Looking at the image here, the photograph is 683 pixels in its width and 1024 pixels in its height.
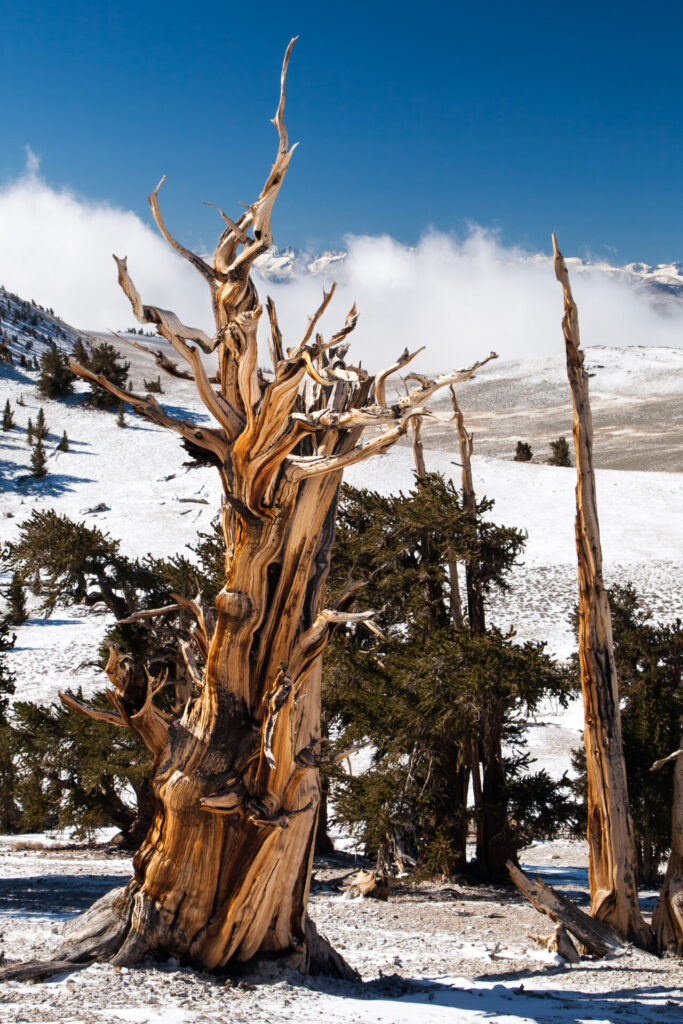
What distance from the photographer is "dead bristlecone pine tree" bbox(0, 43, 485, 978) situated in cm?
420

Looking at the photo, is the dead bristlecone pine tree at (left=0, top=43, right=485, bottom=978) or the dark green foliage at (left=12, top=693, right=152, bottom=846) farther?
the dark green foliage at (left=12, top=693, right=152, bottom=846)

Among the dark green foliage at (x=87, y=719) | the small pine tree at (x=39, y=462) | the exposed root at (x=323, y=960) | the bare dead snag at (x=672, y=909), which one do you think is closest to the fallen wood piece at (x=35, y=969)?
the exposed root at (x=323, y=960)

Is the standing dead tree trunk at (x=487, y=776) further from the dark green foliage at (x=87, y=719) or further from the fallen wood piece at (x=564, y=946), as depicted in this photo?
the fallen wood piece at (x=564, y=946)

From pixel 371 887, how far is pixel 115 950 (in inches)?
200

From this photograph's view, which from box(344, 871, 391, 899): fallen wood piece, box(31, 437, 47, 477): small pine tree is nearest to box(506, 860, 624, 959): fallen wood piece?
box(344, 871, 391, 899): fallen wood piece

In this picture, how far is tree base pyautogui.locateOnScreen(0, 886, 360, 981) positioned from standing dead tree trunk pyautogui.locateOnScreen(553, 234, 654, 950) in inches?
90.1

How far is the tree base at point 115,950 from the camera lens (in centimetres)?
386

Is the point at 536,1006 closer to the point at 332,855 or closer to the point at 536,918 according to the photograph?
the point at 536,918

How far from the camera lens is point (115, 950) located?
4113 millimetres

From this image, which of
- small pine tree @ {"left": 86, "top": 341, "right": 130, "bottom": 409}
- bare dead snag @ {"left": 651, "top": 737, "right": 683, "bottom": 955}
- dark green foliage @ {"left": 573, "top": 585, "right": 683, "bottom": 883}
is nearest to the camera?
bare dead snag @ {"left": 651, "top": 737, "right": 683, "bottom": 955}

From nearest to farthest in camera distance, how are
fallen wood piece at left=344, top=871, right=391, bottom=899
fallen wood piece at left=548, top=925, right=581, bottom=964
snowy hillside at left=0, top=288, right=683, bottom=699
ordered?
fallen wood piece at left=548, top=925, right=581, bottom=964 < fallen wood piece at left=344, top=871, right=391, bottom=899 < snowy hillside at left=0, top=288, right=683, bottom=699

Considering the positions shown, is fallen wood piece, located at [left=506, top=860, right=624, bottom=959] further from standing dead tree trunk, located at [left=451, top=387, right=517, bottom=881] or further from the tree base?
standing dead tree trunk, located at [left=451, top=387, right=517, bottom=881]

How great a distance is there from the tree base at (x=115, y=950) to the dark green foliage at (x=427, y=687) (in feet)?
13.3

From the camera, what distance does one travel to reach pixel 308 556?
4684mm
